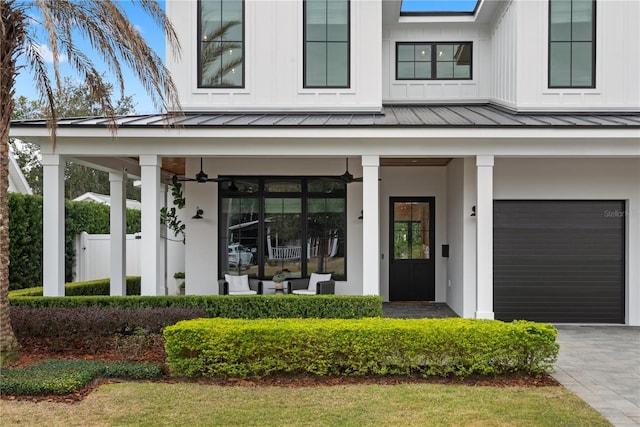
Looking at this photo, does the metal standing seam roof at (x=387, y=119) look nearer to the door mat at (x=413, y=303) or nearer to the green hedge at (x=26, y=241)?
the green hedge at (x=26, y=241)

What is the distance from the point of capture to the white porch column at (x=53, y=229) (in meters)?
8.65

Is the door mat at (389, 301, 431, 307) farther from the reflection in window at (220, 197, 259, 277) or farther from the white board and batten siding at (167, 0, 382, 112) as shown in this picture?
the white board and batten siding at (167, 0, 382, 112)

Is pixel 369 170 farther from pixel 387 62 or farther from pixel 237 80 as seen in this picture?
pixel 387 62

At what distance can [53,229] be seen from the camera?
8648 millimetres

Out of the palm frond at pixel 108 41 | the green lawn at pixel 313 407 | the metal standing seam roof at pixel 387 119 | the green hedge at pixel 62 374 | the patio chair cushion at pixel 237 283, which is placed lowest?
the green lawn at pixel 313 407

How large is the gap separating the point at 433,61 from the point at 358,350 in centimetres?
879

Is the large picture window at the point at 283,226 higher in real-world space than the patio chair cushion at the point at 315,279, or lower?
higher

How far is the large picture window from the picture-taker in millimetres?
11406

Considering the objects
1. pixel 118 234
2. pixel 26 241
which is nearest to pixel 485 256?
pixel 118 234

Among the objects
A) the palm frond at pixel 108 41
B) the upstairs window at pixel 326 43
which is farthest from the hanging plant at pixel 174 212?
the palm frond at pixel 108 41

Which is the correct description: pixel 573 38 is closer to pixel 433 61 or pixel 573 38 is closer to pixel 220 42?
pixel 433 61

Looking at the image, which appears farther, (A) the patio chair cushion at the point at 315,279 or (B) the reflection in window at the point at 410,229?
(B) the reflection in window at the point at 410,229

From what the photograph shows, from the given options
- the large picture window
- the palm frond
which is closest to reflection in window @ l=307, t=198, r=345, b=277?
the large picture window

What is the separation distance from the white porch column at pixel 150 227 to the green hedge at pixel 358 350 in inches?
112
